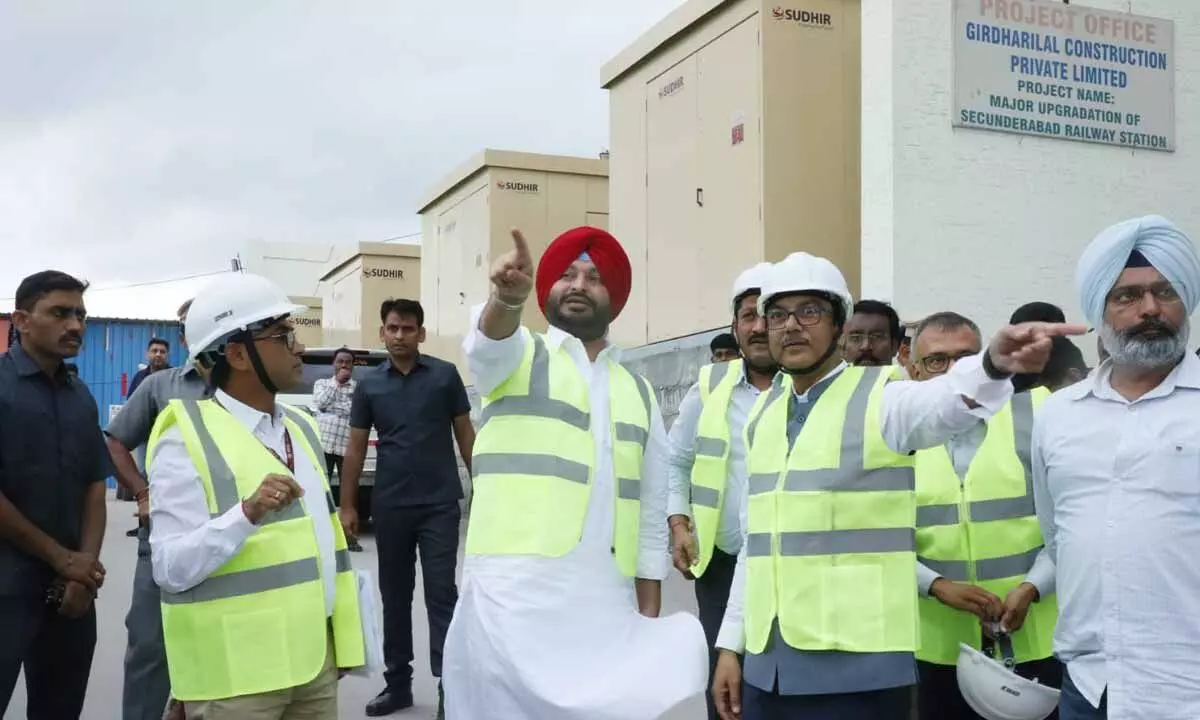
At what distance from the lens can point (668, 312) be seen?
29.4 feet

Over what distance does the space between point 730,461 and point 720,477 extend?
85 millimetres

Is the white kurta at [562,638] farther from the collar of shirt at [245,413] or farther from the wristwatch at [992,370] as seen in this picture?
the wristwatch at [992,370]

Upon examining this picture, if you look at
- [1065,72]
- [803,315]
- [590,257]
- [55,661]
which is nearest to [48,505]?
[55,661]

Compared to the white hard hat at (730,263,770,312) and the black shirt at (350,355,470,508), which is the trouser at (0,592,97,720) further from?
the white hard hat at (730,263,770,312)

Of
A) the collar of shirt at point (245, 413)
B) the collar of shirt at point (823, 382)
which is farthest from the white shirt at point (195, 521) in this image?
the collar of shirt at point (823, 382)

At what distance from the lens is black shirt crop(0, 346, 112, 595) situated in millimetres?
4184

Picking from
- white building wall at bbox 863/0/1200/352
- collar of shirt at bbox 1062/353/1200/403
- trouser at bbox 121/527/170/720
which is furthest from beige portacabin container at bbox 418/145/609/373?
collar of shirt at bbox 1062/353/1200/403

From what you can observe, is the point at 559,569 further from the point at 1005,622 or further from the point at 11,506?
the point at 11,506

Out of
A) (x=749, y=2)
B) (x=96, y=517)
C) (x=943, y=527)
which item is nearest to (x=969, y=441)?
(x=943, y=527)

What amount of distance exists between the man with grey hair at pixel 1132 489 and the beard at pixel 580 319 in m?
1.30

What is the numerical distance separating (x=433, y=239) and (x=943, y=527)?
37.8 ft

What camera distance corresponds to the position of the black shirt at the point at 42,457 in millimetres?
4184

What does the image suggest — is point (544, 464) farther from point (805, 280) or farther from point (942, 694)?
point (942, 694)

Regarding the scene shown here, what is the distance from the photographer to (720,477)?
4.69m
